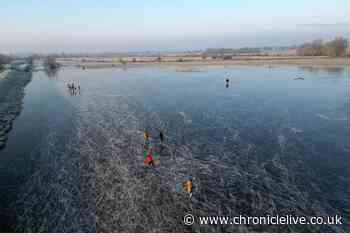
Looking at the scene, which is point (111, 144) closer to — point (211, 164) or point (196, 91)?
point (211, 164)

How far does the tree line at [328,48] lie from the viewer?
122m

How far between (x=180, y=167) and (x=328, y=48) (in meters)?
144

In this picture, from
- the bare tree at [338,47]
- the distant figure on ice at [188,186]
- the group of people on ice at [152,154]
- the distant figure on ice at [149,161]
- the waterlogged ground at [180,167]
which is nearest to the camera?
the waterlogged ground at [180,167]

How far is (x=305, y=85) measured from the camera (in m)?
55.4

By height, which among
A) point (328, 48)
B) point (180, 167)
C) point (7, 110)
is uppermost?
point (328, 48)

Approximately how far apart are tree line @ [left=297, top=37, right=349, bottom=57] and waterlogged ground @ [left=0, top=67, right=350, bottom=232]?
10792 centimetres

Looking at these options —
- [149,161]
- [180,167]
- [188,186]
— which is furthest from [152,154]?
[188,186]

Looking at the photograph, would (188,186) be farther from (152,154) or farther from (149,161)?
(152,154)

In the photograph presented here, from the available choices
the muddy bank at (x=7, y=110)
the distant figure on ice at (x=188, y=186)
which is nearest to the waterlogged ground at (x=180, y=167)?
the distant figure on ice at (x=188, y=186)

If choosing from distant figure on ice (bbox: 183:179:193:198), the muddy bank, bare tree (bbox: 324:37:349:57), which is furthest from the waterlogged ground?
bare tree (bbox: 324:37:349:57)

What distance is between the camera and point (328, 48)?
12875cm

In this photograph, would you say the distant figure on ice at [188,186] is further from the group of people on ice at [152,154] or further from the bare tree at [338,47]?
the bare tree at [338,47]

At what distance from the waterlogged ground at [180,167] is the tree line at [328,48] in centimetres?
10792

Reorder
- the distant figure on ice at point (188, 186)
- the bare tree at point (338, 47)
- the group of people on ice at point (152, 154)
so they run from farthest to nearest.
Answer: the bare tree at point (338, 47) < the group of people on ice at point (152, 154) < the distant figure on ice at point (188, 186)
